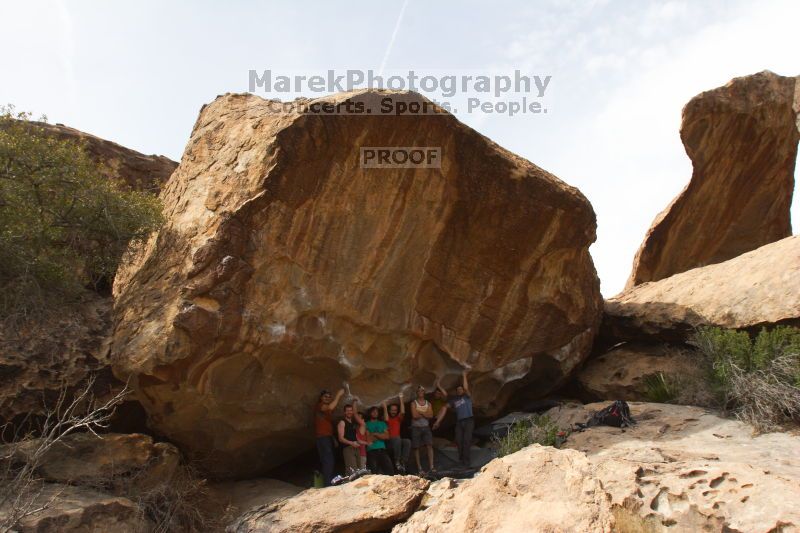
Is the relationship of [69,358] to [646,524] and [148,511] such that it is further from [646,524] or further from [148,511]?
[646,524]

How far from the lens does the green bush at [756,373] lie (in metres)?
7.77

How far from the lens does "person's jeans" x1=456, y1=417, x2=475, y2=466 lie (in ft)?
29.3

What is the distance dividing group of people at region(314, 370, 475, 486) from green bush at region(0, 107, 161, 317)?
3.24 meters

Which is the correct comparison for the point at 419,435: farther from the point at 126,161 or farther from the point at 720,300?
the point at 126,161

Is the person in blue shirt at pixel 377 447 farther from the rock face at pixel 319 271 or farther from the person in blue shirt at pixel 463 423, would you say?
the person in blue shirt at pixel 463 423

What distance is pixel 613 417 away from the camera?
27.5ft

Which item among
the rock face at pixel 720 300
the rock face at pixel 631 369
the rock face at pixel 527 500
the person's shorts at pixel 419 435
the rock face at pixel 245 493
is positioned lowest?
the rock face at pixel 245 493

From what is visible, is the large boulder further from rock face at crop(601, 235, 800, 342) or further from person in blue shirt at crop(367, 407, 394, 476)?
rock face at crop(601, 235, 800, 342)

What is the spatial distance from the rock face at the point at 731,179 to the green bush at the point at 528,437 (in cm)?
796

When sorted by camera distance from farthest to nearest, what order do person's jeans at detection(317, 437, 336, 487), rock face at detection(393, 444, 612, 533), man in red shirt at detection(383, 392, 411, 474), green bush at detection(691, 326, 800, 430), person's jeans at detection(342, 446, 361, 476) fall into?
man in red shirt at detection(383, 392, 411, 474) → person's jeans at detection(342, 446, 361, 476) → person's jeans at detection(317, 437, 336, 487) → green bush at detection(691, 326, 800, 430) → rock face at detection(393, 444, 612, 533)

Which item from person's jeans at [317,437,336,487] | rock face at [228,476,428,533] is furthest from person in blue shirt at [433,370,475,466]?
rock face at [228,476,428,533]

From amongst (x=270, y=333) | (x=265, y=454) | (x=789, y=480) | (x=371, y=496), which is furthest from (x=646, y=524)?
(x=265, y=454)

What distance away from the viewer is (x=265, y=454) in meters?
8.62

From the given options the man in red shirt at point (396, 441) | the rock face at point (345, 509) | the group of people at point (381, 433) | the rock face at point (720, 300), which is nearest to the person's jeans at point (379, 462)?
the group of people at point (381, 433)
